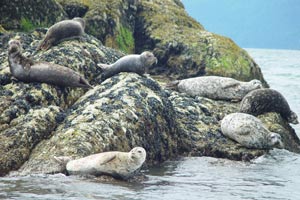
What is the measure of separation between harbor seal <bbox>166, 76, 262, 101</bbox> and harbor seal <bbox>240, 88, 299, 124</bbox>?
0.73m

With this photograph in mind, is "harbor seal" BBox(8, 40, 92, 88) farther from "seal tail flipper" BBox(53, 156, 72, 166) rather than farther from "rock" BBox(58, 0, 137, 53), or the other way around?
"rock" BBox(58, 0, 137, 53)

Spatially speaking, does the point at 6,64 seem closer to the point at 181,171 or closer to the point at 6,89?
the point at 6,89

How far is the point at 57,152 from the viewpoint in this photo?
32.8 ft

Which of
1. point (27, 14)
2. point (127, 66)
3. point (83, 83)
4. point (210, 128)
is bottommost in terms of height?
point (210, 128)

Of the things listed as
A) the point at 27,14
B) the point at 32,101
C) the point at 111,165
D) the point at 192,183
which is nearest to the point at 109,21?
the point at 27,14

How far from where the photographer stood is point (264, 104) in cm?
1463

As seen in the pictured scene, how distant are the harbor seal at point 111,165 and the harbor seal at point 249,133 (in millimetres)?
3866

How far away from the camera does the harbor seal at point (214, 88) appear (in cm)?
1519

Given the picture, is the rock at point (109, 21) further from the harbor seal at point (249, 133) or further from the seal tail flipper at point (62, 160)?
the seal tail flipper at point (62, 160)

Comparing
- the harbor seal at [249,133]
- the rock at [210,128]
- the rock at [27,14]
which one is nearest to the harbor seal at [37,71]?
the rock at [210,128]

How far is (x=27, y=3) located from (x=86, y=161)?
26.3 feet

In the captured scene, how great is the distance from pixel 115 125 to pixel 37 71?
5.92 feet

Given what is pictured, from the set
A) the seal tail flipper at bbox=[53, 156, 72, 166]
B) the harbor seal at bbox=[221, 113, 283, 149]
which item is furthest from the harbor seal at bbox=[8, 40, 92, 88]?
the harbor seal at bbox=[221, 113, 283, 149]

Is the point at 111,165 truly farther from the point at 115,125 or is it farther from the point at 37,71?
the point at 37,71
